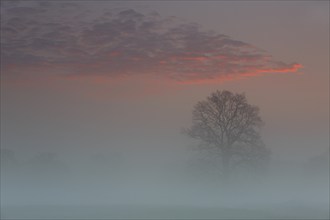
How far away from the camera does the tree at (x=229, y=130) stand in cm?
2859

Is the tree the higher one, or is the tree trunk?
the tree

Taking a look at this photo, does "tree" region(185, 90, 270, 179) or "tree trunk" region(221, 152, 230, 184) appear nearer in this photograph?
"tree trunk" region(221, 152, 230, 184)

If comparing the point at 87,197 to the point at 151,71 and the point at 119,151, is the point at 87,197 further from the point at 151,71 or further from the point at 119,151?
the point at 151,71

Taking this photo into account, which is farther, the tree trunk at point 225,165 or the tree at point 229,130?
the tree at point 229,130

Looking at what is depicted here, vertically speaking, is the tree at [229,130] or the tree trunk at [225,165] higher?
the tree at [229,130]

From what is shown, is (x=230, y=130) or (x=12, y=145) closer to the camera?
(x=230, y=130)

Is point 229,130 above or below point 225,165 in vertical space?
above

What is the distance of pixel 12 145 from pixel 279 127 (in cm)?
1962

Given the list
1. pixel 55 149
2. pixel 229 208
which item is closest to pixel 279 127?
pixel 229 208

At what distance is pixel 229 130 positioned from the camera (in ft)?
94.5

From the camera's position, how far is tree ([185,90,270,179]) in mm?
28594

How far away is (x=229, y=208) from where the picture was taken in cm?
2808

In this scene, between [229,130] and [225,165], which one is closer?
[225,165]

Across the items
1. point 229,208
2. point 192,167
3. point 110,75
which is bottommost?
point 229,208
